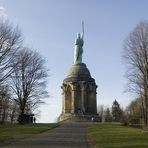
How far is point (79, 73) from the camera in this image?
77125 millimetres

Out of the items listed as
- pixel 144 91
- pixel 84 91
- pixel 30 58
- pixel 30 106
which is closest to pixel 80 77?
pixel 84 91

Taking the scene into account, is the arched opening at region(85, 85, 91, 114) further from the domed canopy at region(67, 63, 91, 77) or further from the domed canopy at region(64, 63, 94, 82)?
the domed canopy at region(67, 63, 91, 77)

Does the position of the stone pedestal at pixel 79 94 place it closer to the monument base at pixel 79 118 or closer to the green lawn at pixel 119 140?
the monument base at pixel 79 118

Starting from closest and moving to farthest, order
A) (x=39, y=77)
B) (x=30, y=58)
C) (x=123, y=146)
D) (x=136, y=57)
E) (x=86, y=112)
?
(x=123, y=146), (x=136, y=57), (x=30, y=58), (x=39, y=77), (x=86, y=112)

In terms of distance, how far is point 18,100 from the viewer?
56.2 metres

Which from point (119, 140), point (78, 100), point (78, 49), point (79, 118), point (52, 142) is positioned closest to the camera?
point (52, 142)

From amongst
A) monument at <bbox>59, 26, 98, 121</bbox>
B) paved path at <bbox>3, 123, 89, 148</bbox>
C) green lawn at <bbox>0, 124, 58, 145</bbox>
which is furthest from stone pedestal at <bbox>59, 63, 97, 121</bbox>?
paved path at <bbox>3, 123, 89, 148</bbox>

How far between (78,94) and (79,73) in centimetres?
448

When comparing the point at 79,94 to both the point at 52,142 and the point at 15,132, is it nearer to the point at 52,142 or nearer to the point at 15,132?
the point at 15,132

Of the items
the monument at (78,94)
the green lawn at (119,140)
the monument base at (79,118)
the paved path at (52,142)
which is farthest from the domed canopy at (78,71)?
the paved path at (52,142)

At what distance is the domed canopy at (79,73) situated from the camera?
76.2 meters

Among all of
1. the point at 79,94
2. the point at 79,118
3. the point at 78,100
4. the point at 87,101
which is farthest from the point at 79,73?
the point at 79,118

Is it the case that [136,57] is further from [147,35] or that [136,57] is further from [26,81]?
[26,81]

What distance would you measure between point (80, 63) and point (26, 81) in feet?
87.4
